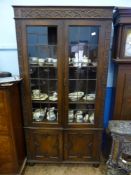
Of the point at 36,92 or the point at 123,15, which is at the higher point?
the point at 123,15

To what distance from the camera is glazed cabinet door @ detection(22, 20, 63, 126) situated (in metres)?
1.76

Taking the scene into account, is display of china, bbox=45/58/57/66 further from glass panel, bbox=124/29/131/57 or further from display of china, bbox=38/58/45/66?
glass panel, bbox=124/29/131/57

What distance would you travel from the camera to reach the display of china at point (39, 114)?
2062mm

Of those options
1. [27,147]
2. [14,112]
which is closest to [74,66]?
[14,112]

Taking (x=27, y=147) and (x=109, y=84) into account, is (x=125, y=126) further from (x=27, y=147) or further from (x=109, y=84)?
(x=27, y=147)

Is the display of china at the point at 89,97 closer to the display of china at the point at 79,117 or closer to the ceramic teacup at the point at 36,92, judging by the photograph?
the display of china at the point at 79,117

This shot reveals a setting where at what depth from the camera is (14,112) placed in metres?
1.81

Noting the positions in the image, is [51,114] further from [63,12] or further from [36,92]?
[63,12]

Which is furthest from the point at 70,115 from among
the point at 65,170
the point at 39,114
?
the point at 65,170

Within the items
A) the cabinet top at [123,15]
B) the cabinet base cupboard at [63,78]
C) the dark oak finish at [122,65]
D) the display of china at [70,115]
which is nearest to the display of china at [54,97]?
the cabinet base cupboard at [63,78]

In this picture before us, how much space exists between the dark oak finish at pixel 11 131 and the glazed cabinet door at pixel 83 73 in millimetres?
582

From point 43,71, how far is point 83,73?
0.47 metres

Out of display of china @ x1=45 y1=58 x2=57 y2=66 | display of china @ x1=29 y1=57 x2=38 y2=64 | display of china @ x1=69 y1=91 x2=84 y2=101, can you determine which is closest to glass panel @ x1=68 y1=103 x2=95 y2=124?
display of china @ x1=69 y1=91 x2=84 y2=101

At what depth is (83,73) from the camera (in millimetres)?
1916
